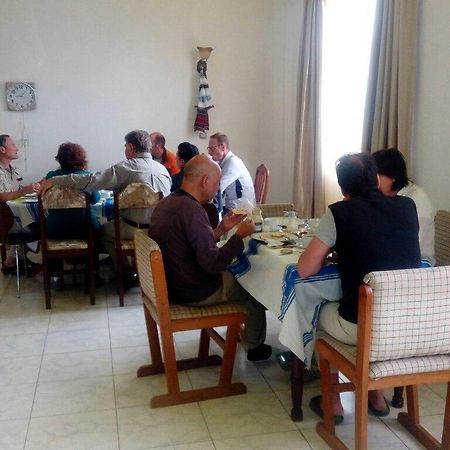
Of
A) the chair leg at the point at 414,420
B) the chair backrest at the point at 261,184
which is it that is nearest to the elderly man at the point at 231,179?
the chair backrest at the point at 261,184

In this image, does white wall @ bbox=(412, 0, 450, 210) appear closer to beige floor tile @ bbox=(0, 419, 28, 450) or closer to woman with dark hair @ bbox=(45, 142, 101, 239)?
woman with dark hair @ bbox=(45, 142, 101, 239)

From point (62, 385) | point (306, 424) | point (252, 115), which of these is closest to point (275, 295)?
point (306, 424)

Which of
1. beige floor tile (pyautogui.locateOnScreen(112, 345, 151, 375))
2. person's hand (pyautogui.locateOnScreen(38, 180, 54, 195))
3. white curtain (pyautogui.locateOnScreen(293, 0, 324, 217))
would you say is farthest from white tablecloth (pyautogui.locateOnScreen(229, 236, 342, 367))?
white curtain (pyautogui.locateOnScreen(293, 0, 324, 217))

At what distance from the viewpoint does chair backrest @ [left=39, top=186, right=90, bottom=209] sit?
364 cm

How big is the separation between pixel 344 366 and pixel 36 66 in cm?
459

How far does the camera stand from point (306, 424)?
232cm

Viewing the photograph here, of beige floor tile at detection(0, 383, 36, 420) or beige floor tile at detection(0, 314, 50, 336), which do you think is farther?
beige floor tile at detection(0, 314, 50, 336)

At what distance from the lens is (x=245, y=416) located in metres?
2.40

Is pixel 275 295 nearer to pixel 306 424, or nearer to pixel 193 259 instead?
pixel 193 259

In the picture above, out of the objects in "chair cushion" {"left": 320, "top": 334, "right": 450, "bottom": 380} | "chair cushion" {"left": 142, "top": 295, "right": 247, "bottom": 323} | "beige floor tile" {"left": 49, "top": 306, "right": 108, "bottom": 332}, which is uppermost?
"chair cushion" {"left": 320, "top": 334, "right": 450, "bottom": 380}

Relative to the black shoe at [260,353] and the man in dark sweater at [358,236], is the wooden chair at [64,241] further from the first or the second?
the man in dark sweater at [358,236]

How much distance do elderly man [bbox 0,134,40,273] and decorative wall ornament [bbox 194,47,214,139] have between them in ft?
6.51

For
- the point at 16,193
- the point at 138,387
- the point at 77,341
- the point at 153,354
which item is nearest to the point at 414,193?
the point at 153,354

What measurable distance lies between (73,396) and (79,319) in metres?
1.09
